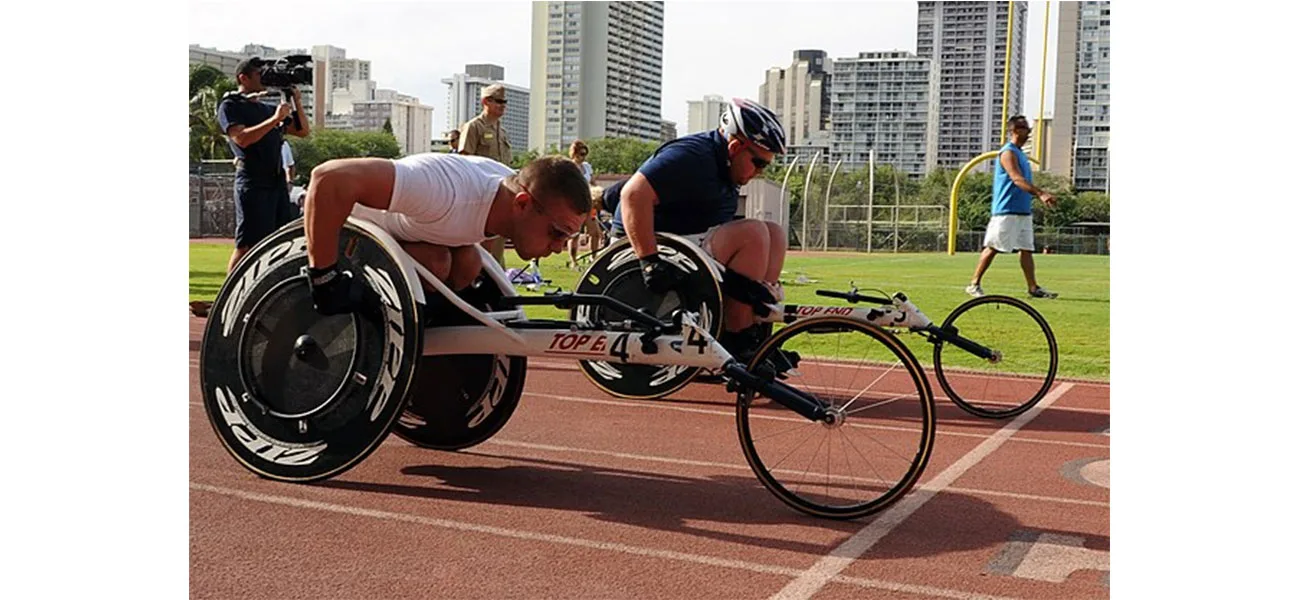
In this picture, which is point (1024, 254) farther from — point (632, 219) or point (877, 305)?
point (632, 219)

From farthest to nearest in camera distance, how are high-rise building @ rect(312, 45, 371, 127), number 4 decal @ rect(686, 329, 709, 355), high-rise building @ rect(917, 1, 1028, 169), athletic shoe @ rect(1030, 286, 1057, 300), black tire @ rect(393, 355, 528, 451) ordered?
high-rise building @ rect(917, 1, 1028, 169), high-rise building @ rect(312, 45, 371, 127), athletic shoe @ rect(1030, 286, 1057, 300), black tire @ rect(393, 355, 528, 451), number 4 decal @ rect(686, 329, 709, 355)

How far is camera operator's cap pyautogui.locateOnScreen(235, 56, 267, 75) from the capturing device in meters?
7.82

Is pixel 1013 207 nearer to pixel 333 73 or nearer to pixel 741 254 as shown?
pixel 741 254

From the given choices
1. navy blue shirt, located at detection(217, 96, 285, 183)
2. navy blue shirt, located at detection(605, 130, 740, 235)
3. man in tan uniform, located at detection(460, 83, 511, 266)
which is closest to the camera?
navy blue shirt, located at detection(605, 130, 740, 235)

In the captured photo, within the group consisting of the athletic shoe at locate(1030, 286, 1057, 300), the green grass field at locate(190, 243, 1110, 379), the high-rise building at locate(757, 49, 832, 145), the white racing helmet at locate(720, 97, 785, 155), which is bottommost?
the green grass field at locate(190, 243, 1110, 379)

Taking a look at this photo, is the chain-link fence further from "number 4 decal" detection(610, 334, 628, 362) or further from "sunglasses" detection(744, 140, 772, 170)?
"number 4 decal" detection(610, 334, 628, 362)

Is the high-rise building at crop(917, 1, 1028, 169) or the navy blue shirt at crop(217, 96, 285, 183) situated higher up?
the high-rise building at crop(917, 1, 1028, 169)

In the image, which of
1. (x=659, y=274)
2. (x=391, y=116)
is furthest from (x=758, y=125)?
(x=391, y=116)

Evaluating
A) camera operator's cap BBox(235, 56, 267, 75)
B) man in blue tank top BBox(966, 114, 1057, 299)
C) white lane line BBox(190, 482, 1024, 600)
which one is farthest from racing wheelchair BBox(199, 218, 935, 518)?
man in blue tank top BBox(966, 114, 1057, 299)

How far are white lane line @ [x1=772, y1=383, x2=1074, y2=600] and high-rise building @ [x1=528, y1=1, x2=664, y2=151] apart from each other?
8992 mm

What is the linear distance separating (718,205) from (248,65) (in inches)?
132

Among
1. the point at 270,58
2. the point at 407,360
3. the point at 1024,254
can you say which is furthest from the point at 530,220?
the point at 1024,254

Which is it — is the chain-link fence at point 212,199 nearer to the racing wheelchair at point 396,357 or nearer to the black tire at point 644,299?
the black tire at point 644,299

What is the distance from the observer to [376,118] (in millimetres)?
18344
